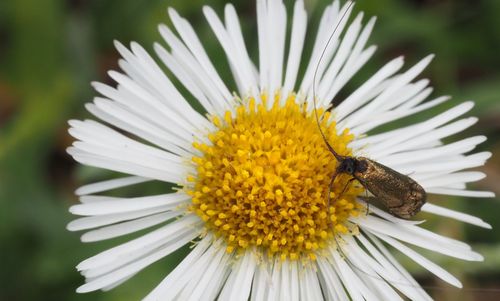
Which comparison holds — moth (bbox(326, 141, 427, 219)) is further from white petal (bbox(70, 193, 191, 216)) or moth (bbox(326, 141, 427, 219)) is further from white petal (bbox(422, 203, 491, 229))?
white petal (bbox(70, 193, 191, 216))

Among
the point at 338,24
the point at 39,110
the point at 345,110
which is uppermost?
the point at 39,110

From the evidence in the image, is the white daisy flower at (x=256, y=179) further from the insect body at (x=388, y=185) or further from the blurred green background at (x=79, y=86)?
the blurred green background at (x=79, y=86)

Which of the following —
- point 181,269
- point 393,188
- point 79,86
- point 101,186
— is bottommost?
point 393,188

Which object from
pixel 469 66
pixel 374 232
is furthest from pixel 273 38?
pixel 469 66

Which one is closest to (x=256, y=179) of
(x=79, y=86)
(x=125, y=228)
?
(x=125, y=228)

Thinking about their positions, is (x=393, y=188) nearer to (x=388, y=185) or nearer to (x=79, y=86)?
(x=388, y=185)

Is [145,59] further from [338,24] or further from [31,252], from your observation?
[31,252]
